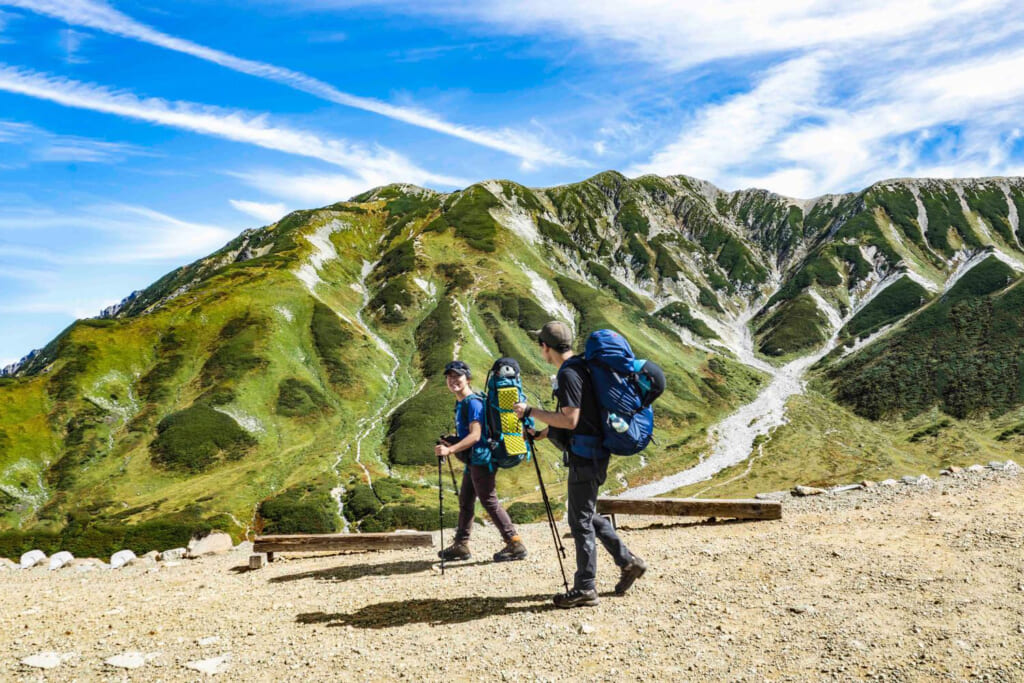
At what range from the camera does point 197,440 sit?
83.8 meters

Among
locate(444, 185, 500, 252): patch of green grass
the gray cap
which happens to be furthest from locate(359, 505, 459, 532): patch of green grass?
locate(444, 185, 500, 252): patch of green grass

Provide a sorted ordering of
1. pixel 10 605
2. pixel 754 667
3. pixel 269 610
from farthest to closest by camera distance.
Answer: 1. pixel 10 605
2. pixel 269 610
3. pixel 754 667

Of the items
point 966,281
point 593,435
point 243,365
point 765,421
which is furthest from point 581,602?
point 966,281

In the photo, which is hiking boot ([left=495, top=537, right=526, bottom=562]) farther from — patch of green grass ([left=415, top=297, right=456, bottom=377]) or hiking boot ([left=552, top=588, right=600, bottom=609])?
patch of green grass ([left=415, top=297, right=456, bottom=377])

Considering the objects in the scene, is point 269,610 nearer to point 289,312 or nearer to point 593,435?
point 593,435

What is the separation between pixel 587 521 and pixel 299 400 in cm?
9845

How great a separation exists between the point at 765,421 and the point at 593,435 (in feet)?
380

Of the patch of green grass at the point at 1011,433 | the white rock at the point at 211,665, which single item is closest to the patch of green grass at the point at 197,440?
the white rock at the point at 211,665

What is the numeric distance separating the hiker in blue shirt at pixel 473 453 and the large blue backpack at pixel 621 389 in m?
3.76

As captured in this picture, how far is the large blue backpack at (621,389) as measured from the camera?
27.2 ft

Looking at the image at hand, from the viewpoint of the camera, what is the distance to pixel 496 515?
12516 millimetres

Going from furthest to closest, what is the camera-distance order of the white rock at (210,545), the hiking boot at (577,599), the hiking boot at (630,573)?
the white rock at (210,545)
the hiking boot at (630,573)
the hiking boot at (577,599)

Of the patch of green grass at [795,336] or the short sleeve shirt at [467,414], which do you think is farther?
the patch of green grass at [795,336]

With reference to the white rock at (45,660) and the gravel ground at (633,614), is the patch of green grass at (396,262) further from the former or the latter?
the white rock at (45,660)
